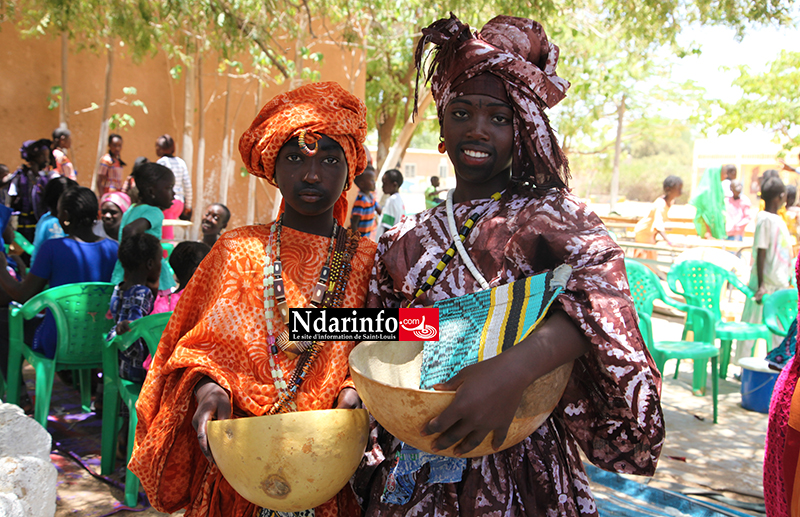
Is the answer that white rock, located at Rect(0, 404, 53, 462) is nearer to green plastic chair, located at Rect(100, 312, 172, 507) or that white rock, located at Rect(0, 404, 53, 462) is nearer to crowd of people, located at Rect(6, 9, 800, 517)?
green plastic chair, located at Rect(100, 312, 172, 507)

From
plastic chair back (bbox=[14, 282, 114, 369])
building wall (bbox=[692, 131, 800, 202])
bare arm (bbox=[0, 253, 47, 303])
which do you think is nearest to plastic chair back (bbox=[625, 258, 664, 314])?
plastic chair back (bbox=[14, 282, 114, 369])

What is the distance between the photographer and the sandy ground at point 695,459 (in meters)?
3.10

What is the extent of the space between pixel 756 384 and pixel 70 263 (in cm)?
518

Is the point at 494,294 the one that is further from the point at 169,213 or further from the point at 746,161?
the point at 746,161

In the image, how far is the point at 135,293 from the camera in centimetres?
328

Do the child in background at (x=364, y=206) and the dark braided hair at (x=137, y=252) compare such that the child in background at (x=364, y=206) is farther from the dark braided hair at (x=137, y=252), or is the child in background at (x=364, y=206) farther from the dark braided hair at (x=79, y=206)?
the dark braided hair at (x=137, y=252)

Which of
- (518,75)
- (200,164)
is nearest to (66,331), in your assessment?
(518,75)

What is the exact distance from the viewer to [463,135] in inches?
60.5

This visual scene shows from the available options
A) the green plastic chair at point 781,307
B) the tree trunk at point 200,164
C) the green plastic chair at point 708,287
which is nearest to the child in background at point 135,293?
the green plastic chair at point 781,307

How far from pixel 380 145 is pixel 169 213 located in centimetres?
805

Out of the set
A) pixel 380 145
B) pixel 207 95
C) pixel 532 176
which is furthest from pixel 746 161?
pixel 532 176

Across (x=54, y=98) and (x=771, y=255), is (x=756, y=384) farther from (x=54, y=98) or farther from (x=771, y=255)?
(x=54, y=98)

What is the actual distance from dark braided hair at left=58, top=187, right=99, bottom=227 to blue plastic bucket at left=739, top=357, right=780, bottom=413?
4944 millimetres

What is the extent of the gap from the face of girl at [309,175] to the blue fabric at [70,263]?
2480mm
